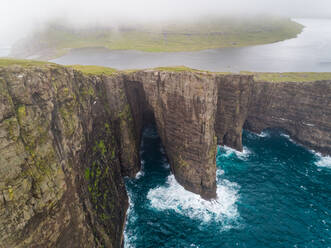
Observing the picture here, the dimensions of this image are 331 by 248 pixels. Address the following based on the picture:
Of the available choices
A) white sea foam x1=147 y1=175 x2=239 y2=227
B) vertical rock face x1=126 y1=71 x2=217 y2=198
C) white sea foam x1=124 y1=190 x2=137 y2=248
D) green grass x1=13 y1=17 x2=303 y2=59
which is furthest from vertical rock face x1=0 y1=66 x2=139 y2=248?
green grass x1=13 y1=17 x2=303 y2=59

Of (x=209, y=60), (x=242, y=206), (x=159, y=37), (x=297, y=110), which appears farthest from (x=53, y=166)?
(x=159, y=37)

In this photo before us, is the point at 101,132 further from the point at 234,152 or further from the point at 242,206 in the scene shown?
the point at 234,152

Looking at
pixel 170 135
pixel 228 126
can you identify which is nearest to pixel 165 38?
pixel 228 126

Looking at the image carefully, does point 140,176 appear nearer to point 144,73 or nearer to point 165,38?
point 144,73

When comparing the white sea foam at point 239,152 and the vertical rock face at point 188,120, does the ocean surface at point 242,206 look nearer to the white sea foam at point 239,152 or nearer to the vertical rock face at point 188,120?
the white sea foam at point 239,152

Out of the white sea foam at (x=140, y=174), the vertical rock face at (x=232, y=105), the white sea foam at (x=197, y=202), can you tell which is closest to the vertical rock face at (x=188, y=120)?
the white sea foam at (x=197, y=202)

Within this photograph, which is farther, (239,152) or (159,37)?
(159,37)
